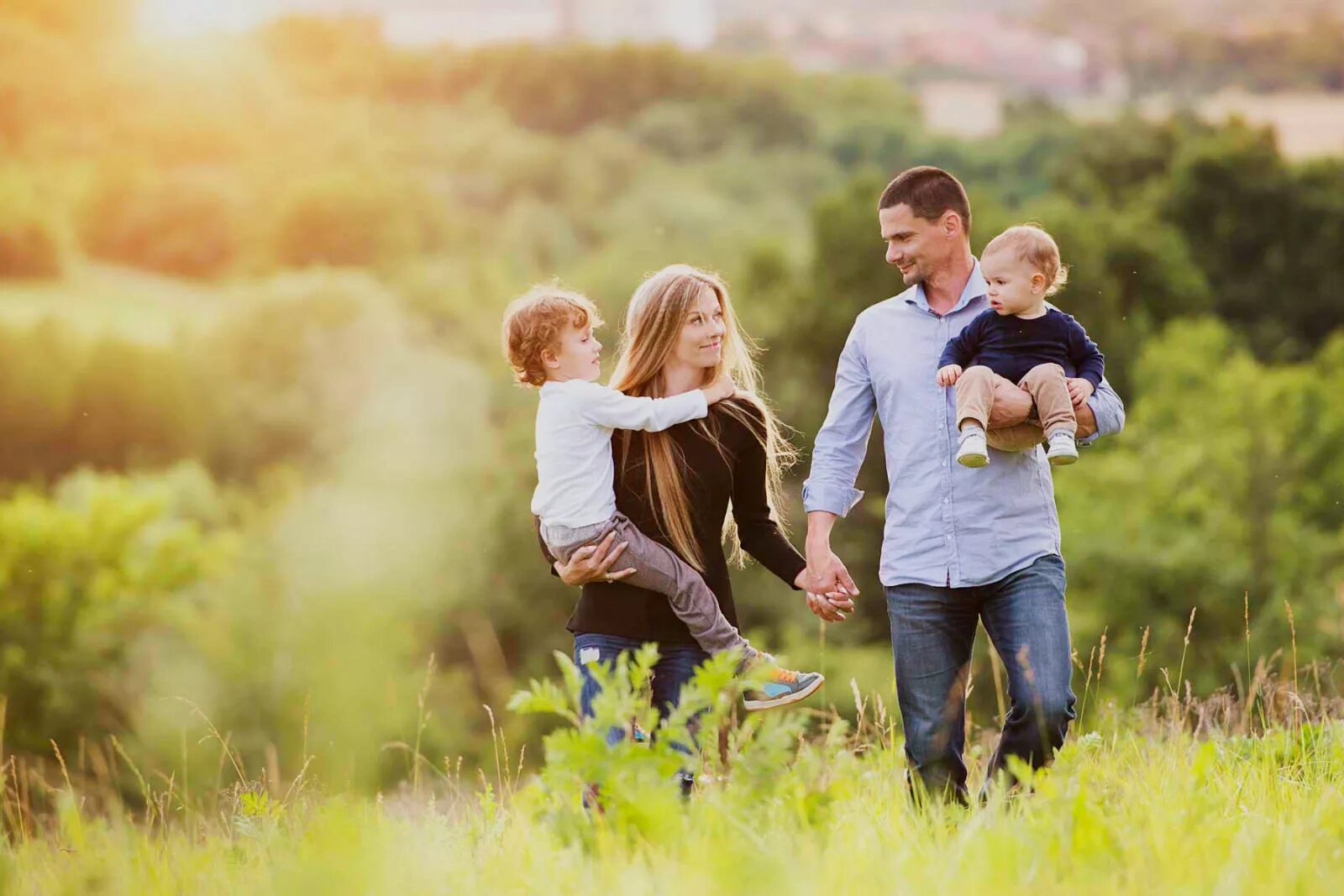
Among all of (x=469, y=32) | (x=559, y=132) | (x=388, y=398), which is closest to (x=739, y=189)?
(x=559, y=132)

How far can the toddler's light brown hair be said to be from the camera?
13.2 feet

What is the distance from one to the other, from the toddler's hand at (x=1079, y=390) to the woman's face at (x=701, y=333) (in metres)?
1.01

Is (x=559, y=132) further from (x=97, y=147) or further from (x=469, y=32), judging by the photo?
(x=97, y=147)

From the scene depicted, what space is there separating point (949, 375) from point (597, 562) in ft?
3.68

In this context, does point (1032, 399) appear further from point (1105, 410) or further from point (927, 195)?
point (927, 195)

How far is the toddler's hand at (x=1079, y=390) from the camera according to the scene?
13.2ft

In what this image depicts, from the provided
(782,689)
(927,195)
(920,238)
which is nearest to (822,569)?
(782,689)

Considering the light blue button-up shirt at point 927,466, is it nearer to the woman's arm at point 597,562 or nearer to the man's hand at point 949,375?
the man's hand at point 949,375

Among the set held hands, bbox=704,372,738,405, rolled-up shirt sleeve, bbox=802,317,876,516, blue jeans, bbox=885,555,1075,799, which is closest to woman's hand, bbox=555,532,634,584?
held hands, bbox=704,372,738,405

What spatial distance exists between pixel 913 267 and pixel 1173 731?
1.78 m

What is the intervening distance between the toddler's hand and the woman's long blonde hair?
84cm

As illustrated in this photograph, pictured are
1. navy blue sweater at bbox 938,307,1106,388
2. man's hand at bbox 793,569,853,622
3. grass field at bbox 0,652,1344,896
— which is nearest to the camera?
grass field at bbox 0,652,1344,896

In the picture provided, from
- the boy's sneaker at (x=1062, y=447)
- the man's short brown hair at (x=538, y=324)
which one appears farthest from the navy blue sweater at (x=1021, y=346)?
the man's short brown hair at (x=538, y=324)

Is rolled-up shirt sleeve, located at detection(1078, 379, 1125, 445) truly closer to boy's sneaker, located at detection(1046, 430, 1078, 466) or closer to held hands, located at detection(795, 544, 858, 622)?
boy's sneaker, located at detection(1046, 430, 1078, 466)
